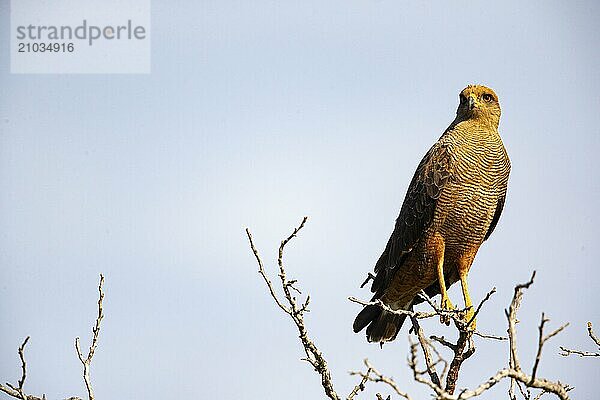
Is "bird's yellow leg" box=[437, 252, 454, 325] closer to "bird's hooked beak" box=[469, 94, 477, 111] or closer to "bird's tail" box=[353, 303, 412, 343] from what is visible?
"bird's tail" box=[353, 303, 412, 343]

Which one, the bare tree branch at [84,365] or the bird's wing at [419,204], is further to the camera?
the bird's wing at [419,204]

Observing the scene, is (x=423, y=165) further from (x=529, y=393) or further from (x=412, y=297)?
(x=529, y=393)

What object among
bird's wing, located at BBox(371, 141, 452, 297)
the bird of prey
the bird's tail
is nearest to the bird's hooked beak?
the bird of prey

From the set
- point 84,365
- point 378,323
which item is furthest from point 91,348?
point 378,323

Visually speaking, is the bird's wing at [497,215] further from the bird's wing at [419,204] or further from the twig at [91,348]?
the twig at [91,348]

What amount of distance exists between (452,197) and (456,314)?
157cm

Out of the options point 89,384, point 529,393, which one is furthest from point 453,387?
point 89,384

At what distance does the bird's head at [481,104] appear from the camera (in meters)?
6.89

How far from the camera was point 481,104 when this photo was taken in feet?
22.7

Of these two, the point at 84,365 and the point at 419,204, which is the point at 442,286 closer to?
the point at 419,204

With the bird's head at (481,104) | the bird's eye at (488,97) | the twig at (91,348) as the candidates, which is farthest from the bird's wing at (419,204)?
the twig at (91,348)

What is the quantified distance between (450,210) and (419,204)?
29 centimetres

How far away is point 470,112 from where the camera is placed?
691 centimetres

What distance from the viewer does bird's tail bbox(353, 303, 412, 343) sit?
23.0 ft
